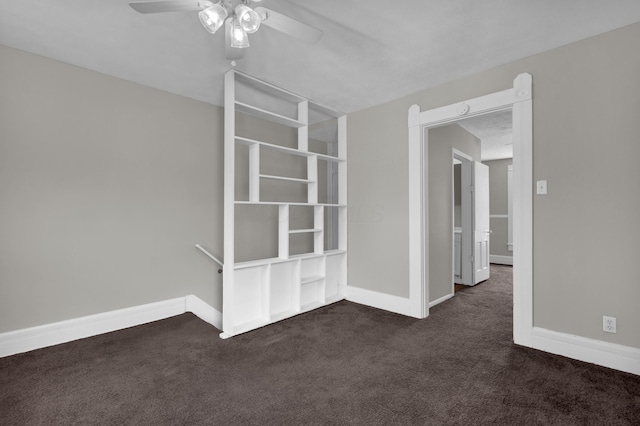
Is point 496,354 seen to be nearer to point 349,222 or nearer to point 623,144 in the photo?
point 623,144

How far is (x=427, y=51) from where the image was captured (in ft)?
8.24

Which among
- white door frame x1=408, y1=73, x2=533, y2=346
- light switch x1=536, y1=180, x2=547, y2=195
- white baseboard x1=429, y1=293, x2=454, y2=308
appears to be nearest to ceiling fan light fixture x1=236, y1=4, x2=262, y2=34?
white door frame x1=408, y1=73, x2=533, y2=346

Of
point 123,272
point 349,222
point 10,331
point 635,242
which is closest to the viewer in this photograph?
point 635,242

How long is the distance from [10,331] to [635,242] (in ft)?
15.9

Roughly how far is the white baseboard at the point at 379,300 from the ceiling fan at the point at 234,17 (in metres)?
2.82

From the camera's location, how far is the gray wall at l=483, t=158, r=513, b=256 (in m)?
7.23

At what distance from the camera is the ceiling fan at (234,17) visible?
1562mm

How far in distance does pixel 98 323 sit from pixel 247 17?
9.72 feet

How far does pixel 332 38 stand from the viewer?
7.63 feet

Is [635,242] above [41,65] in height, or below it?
below

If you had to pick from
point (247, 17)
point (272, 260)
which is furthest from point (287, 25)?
point (272, 260)

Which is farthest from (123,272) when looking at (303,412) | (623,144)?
(623,144)

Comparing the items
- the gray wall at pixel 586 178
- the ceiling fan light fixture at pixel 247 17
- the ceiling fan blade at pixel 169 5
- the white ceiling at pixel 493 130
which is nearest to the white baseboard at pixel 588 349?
the gray wall at pixel 586 178

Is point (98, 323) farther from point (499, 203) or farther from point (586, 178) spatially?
point (499, 203)
